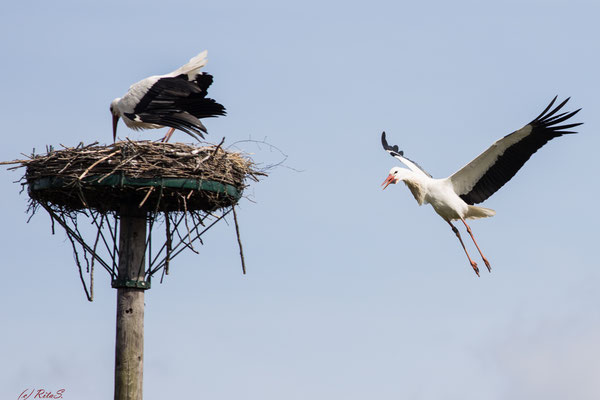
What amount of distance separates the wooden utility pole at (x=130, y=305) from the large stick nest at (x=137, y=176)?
0.21 m

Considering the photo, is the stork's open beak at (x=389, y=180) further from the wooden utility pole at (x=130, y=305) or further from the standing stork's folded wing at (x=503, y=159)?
the wooden utility pole at (x=130, y=305)

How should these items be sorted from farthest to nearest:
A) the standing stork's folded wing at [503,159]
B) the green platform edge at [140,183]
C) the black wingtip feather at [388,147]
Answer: the black wingtip feather at [388,147], the standing stork's folded wing at [503,159], the green platform edge at [140,183]

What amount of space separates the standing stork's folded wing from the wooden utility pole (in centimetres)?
442

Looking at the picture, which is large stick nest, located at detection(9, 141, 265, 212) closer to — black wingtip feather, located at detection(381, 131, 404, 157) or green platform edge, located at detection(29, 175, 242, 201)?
green platform edge, located at detection(29, 175, 242, 201)

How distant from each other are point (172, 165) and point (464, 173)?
444cm

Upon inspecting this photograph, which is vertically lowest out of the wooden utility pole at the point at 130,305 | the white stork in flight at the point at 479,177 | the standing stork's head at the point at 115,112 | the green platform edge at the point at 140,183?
the wooden utility pole at the point at 130,305

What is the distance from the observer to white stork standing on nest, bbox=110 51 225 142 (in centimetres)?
1002

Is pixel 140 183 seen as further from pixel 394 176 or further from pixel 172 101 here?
pixel 394 176

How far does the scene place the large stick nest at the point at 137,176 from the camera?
8.59 metres

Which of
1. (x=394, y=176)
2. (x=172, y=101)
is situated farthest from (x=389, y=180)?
(x=172, y=101)

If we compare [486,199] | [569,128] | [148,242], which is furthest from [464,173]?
[148,242]

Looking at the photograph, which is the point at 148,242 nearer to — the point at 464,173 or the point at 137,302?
the point at 137,302

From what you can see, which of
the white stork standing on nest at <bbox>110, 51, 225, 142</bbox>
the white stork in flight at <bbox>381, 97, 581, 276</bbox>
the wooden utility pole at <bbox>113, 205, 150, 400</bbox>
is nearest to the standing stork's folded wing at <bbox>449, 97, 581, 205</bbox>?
the white stork in flight at <bbox>381, 97, 581, 276</bbox>

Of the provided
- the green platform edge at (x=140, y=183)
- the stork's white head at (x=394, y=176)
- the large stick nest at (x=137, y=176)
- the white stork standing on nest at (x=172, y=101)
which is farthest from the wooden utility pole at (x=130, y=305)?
the stork's white head at (x=394, y=176)
